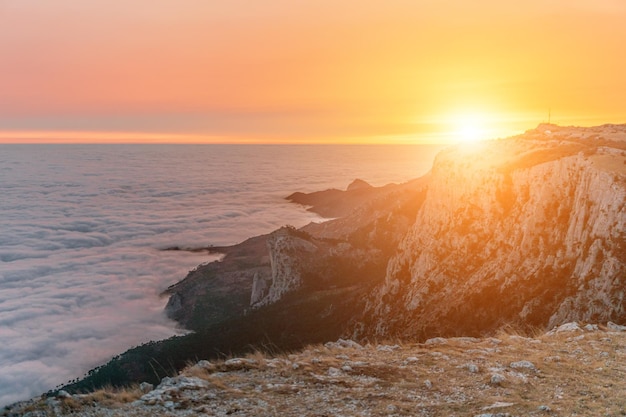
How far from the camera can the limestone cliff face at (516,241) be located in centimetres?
2661

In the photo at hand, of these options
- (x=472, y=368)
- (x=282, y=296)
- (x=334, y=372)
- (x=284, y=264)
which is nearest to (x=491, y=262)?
(x=472, y=368)

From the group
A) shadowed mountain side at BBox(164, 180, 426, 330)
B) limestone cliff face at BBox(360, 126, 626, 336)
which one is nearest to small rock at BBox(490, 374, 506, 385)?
limestone cliff face at BBox(360, 126, 626, 336)

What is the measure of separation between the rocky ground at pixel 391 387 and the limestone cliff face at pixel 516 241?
1315 cm

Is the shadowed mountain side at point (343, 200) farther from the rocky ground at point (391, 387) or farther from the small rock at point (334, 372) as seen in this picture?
the small rock at point (334, 372)

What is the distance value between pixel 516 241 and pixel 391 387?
25030 millimetres

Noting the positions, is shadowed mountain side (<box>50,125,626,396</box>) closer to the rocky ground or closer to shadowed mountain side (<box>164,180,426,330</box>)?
shadowed mountain side (<box>164,180,426,330</box>)

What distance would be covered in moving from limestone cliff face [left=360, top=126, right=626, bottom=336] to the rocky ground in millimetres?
13147

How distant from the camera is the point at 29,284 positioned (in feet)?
416

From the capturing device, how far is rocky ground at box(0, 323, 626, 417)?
10.6 meters

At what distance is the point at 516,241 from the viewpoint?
33250 mm

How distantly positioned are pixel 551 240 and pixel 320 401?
1004 inches

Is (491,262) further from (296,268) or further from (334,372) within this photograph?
(296,268)

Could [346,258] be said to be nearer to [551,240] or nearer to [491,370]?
[551,240]

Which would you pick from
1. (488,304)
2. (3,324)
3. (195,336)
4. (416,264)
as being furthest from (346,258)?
(3,324)
